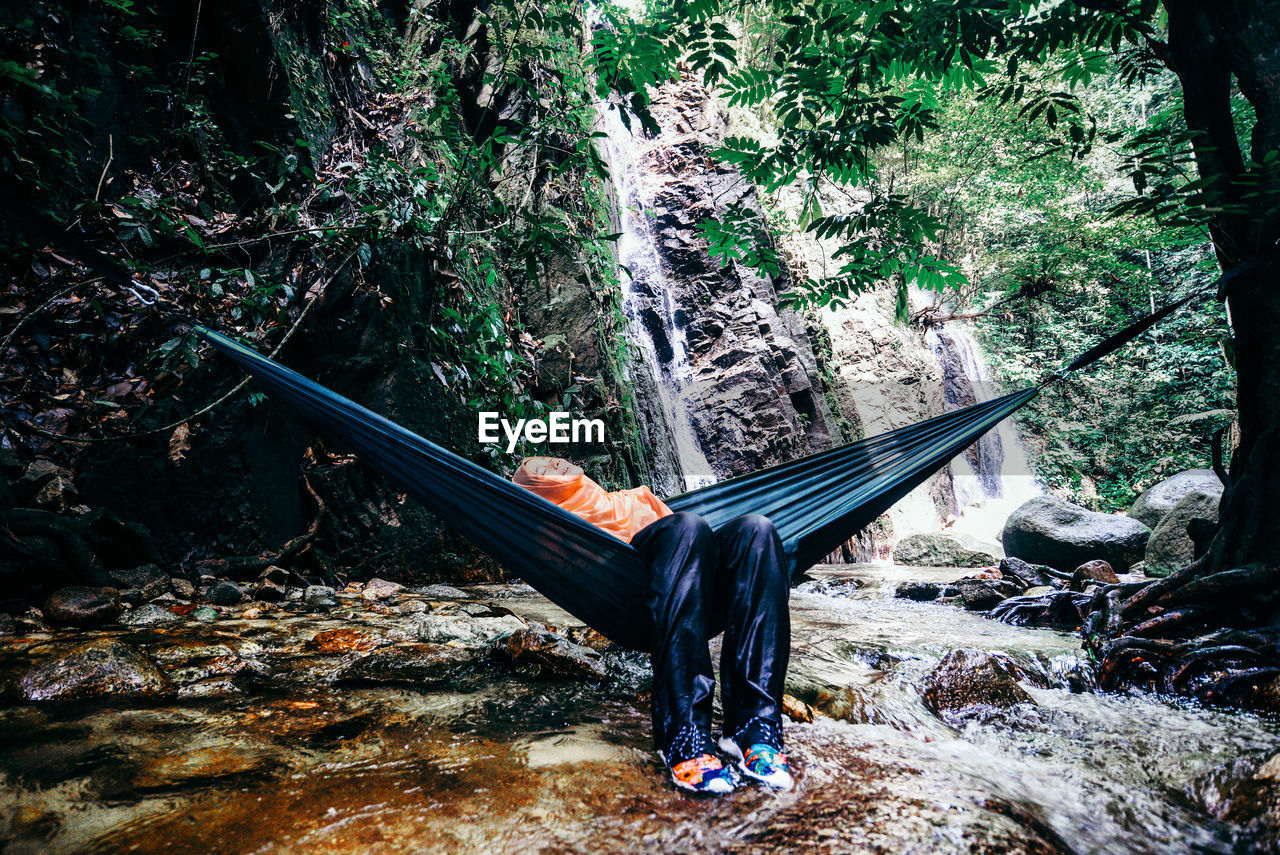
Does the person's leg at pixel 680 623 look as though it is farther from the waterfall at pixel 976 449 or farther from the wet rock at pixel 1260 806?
the waterfall at pixel 976 449

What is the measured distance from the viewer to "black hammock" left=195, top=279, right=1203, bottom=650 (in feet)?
4.14

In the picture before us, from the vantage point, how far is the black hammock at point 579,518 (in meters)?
1.26

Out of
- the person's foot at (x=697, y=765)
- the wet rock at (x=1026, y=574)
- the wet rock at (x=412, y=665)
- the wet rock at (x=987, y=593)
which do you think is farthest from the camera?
the wet rock at (x=1026, y=574)

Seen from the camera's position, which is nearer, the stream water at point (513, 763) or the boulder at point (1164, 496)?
the stream water at point (513, 763)

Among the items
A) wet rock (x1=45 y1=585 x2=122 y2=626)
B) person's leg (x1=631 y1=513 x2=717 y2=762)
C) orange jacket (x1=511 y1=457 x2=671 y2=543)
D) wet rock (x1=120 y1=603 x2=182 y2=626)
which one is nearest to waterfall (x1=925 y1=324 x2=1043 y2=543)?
orange jacket (x1=511 y1=457 x2=671 y2=543)

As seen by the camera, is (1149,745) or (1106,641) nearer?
(1149,745)

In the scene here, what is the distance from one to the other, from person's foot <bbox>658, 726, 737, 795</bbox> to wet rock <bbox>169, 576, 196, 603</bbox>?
1.75 meters

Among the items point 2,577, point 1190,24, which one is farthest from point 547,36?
point 2,577

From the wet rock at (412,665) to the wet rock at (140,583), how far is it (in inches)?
33.4

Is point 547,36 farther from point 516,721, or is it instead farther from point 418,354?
point 516,721

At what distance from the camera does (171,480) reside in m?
2.11

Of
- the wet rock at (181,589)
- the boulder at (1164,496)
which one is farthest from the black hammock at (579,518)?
the boulder at (1164,496)

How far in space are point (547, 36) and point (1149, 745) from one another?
18.1 ft

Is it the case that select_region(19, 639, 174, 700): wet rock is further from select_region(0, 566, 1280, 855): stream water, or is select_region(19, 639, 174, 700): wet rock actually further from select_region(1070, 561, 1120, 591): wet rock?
select_region(1070, 561, 1120, 591): wet rock
